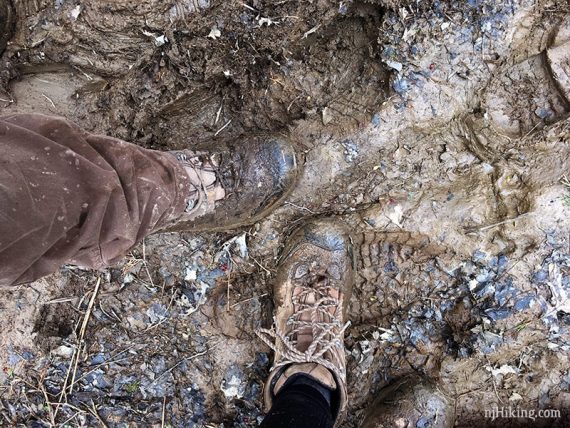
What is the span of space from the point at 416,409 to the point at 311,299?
0.70 metres

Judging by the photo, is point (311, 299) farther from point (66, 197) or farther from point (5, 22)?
point (5, 22)

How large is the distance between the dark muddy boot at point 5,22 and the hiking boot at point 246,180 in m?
1.00

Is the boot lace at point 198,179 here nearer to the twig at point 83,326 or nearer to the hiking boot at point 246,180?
the hiking boot at point 246,180

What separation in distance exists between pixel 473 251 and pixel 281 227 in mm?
917

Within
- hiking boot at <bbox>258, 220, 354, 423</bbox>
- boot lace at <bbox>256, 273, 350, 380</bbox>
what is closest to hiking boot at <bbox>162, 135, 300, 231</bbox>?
hiking boot at <bbox>258, 220, 354, 423</bbox>

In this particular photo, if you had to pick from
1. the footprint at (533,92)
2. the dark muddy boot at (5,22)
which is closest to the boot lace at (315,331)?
the footprint at (533,92)

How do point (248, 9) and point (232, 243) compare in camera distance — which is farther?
point (232, 243)

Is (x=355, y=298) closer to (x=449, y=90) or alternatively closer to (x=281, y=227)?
(x=281, y=227)

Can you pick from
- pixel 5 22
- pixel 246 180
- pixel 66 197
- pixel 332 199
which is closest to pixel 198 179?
pixel 246 180

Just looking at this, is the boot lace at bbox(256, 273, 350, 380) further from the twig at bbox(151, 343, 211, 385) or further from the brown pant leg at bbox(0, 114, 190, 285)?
the brown pant leg at bbox(0, 114, 190, 285)

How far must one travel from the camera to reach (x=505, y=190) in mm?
2162

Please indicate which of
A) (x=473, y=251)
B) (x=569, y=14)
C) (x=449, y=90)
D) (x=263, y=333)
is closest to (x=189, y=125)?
(x=263, y=333)

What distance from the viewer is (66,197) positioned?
1.33 meters

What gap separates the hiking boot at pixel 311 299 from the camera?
221 centimetres
